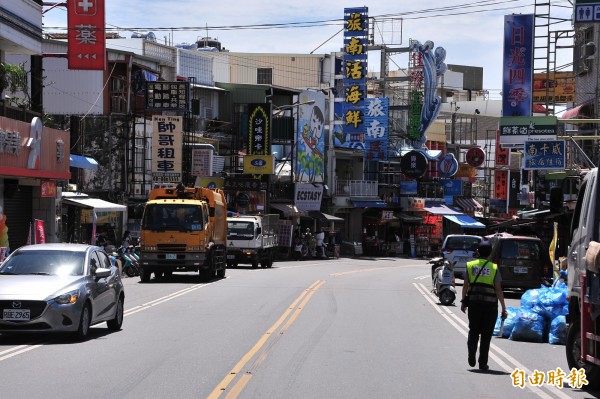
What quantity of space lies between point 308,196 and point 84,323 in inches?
1963

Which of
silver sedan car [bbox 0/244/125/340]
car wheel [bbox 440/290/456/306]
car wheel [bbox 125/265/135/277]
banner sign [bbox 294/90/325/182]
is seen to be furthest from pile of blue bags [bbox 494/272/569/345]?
Result: banner sign [bbox 294/90/325/182]

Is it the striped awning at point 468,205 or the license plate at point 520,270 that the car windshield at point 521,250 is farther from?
the striped awning at point 468,205

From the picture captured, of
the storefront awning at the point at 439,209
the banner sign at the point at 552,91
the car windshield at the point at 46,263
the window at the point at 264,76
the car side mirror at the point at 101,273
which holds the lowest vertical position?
the storefront awning at the point at 439,209

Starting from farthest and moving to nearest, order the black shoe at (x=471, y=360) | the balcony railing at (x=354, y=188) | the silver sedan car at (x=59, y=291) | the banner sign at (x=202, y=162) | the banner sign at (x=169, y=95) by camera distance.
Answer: the balcony railing at (x=354, y=188) → the banner sign at (x=202, y=162) → the banner sign at (x=169, y=95) → the silver sedan car at (x=59, y=291) → the black shoe at (x=471, y=360)

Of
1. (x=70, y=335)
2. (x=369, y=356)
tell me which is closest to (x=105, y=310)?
(x=70, y=335)

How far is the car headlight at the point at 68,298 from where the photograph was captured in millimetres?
14500

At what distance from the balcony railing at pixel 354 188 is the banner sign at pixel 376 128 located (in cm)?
245

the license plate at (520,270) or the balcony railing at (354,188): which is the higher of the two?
the balcony railing at (354,188)

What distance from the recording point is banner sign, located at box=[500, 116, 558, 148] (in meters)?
32.7

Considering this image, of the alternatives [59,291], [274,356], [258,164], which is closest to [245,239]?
[258,164]

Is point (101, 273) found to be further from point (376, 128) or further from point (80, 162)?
point (376, 128)

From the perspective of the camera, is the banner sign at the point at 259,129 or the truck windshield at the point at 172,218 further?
the banner sign at the point at 259,129

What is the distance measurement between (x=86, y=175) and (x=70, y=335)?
32594 millimetres

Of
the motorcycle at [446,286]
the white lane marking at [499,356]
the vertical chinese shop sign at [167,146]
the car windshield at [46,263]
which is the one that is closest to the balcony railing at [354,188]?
the vertical chinese shop sign at [167,146]
